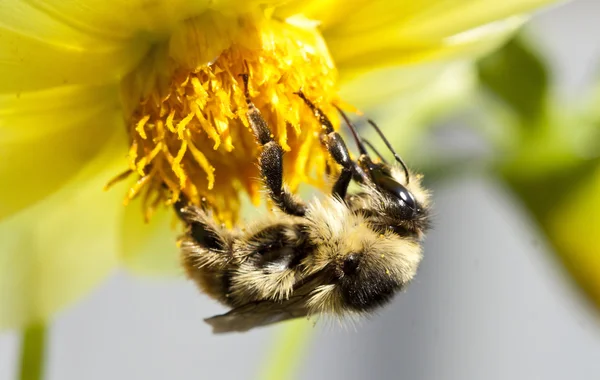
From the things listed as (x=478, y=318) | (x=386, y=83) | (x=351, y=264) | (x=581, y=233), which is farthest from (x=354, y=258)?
(x=478, y=318)

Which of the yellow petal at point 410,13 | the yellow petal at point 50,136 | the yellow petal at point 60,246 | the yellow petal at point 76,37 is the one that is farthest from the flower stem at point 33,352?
the yellow petal at point 410,13

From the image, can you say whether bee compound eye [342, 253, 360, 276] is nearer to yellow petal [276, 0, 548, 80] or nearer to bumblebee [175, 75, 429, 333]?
bumblebee [175, 75, 429, 333]

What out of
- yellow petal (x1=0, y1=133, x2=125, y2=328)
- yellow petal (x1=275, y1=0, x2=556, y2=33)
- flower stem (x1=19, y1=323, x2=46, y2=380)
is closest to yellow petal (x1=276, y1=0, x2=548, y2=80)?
yellow petal (x1=275, y1=0, x2=556, y2=33)

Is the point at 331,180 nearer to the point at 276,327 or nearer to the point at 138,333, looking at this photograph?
the point at 276,327

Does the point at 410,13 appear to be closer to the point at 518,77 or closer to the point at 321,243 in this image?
the point at 321,243

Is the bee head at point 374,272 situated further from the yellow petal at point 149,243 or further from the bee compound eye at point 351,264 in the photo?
the yellow petal at point 149,243
